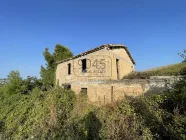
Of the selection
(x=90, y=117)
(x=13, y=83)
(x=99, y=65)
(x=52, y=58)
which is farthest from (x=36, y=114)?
(x=52, y=58)

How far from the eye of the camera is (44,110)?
12.2 m

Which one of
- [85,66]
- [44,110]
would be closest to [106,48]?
[85,66]

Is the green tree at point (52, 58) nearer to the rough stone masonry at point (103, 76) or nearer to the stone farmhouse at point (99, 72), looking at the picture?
the rough stone masonry at point (103, 76)

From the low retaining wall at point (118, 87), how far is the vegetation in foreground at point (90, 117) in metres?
0.91

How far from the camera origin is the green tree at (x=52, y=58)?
23547 millimetres

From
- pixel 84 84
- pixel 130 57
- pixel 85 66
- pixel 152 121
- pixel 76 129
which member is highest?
pixel 130 57

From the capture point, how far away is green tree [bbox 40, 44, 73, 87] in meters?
23.5

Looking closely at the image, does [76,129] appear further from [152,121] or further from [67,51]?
[67,51]

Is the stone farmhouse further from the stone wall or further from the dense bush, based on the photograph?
the dense bush

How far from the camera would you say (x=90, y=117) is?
10555mm

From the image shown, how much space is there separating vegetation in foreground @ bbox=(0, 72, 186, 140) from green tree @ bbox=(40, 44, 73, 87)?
8910mm

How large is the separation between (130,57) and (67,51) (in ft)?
27.3

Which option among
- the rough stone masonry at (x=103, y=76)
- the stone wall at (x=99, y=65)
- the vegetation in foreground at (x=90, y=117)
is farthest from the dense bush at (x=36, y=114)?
the stone wall at (x=99, y=65)

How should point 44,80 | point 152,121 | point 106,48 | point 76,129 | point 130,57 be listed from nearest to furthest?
1. point 152,121
2. point 76,129
3. point 106,48
4. point 130,57
5. point 44,80
